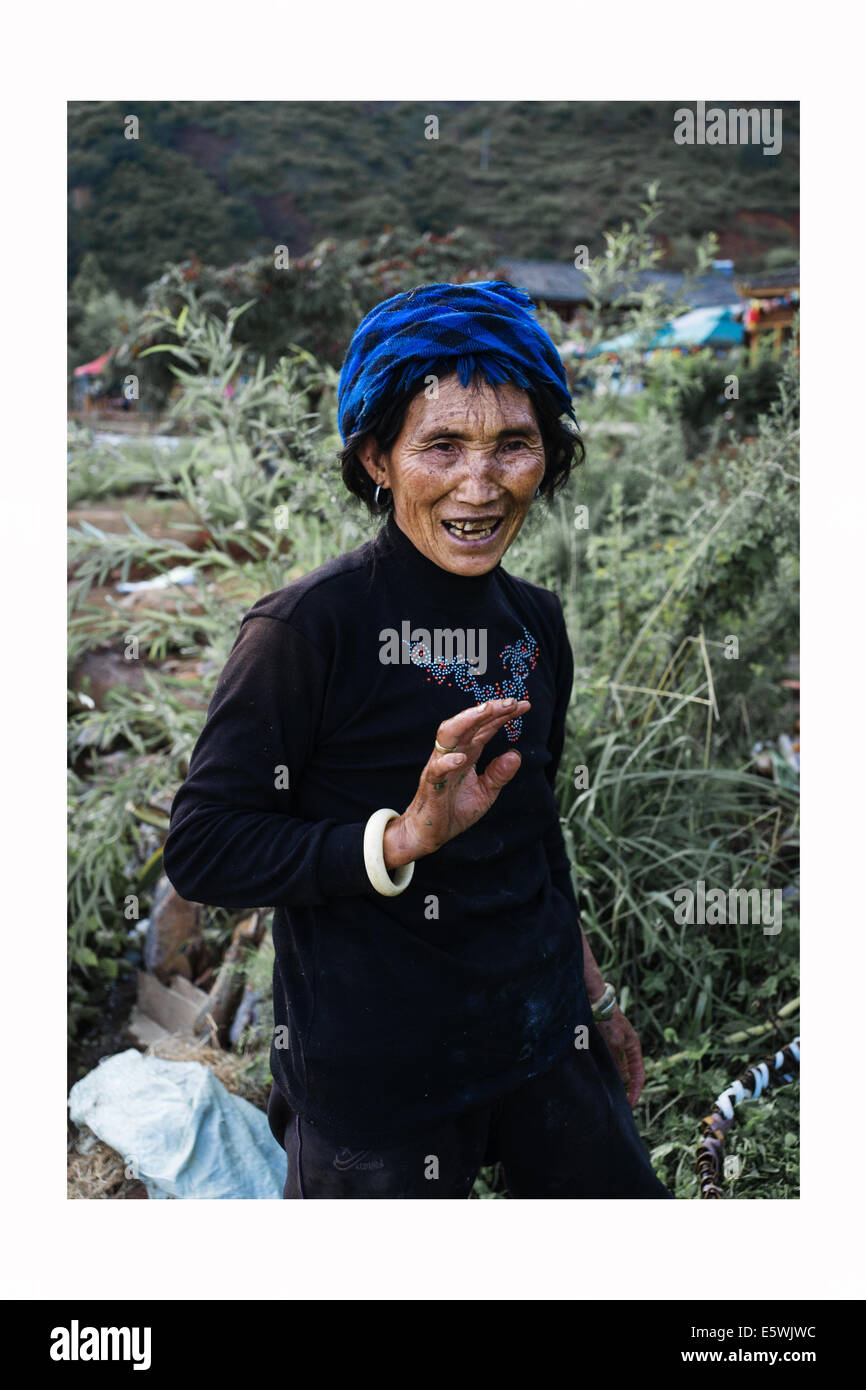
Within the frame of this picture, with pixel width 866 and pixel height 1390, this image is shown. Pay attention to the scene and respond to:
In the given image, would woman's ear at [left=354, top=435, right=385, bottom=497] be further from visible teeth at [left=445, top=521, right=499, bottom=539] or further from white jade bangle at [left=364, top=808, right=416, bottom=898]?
white jade bangle at [left=364, top=808, right=416, bottom=898]

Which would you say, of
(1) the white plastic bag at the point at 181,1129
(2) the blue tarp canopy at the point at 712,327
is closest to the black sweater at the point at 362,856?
(1) the white plastic bag at the point at 181,1129

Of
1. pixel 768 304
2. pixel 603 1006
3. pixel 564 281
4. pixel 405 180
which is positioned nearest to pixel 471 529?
pixel 603 1006

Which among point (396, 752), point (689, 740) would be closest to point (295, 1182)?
point (396, 752)

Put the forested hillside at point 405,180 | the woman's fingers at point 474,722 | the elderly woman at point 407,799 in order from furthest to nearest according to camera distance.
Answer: the forested hillside at point 405,180, the elderly woman at point 407,799, the woman's fingers at point 474,722

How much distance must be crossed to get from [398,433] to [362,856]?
580 millimetres

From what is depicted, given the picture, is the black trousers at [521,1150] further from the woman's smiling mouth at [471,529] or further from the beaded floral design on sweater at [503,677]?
the woman's smiling mouth at [471,529]

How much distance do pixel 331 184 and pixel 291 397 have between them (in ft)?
9.98

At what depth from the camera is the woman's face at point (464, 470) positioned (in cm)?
138

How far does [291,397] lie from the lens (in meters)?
2.51

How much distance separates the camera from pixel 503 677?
1.52 m

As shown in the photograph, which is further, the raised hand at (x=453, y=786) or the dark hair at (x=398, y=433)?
the dark hair at (x=398, y=433)

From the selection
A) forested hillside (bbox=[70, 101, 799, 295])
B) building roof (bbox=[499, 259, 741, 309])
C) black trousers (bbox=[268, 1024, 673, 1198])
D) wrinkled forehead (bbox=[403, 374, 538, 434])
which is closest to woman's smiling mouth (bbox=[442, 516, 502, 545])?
wrinkled forehead (bbox=[403, 374, 538, 434])

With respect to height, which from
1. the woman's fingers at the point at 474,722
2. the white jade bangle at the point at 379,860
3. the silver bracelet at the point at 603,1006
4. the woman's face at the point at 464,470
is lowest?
the silver bracelet at the point at 603,1006

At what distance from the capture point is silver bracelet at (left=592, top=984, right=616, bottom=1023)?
1.76m
